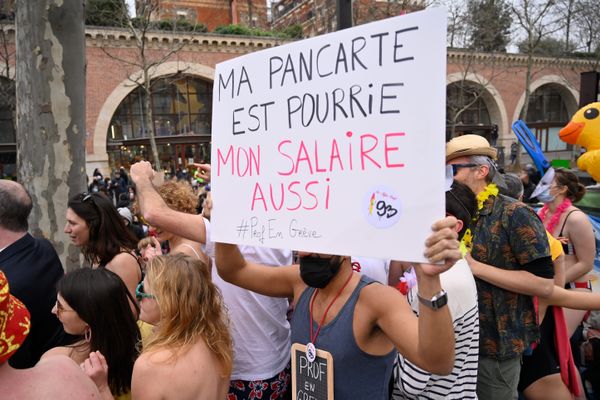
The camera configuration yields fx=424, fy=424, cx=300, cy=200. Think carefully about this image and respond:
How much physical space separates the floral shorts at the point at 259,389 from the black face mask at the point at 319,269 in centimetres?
83

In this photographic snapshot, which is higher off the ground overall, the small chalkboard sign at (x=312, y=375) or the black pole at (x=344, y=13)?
the black pole at (x=344, y=13)

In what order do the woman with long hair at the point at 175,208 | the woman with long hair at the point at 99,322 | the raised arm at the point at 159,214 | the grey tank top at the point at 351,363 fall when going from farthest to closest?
the woman with long hair at the point at 175,208 < the raised arm at the point at 159,214 < the woman with long hair at the point at 99,322 < the grey tank top at the point at 351,363

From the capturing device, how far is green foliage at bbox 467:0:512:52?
2153 centimetres

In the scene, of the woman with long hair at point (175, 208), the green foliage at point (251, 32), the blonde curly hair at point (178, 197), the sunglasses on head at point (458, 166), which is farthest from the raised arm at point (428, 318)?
the green foliage at point (251, 32)

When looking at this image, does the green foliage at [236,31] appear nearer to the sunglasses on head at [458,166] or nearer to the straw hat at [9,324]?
the sunglasses on head at [458,166]

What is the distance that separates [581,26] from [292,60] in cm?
3071

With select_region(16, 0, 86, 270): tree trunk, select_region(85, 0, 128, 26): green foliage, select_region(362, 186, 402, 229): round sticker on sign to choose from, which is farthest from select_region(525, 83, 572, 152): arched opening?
select_region(362, 186, 402, 229): round sticker on sign

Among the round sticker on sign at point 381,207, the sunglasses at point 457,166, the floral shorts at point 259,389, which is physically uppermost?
the sunglasses at point 457,166

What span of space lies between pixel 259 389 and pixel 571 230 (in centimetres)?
263

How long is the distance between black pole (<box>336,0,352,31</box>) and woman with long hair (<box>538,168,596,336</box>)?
2311mm

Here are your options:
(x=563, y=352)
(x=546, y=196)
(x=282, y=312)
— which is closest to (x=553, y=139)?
(x=546, y=196)

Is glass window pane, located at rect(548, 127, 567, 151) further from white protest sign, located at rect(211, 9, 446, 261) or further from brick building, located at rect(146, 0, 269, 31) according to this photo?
white protest sign, located at rect(211, 9, 446, 261)

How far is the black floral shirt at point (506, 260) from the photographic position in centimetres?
208

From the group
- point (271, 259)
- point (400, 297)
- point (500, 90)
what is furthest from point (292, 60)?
point (500, 90)
